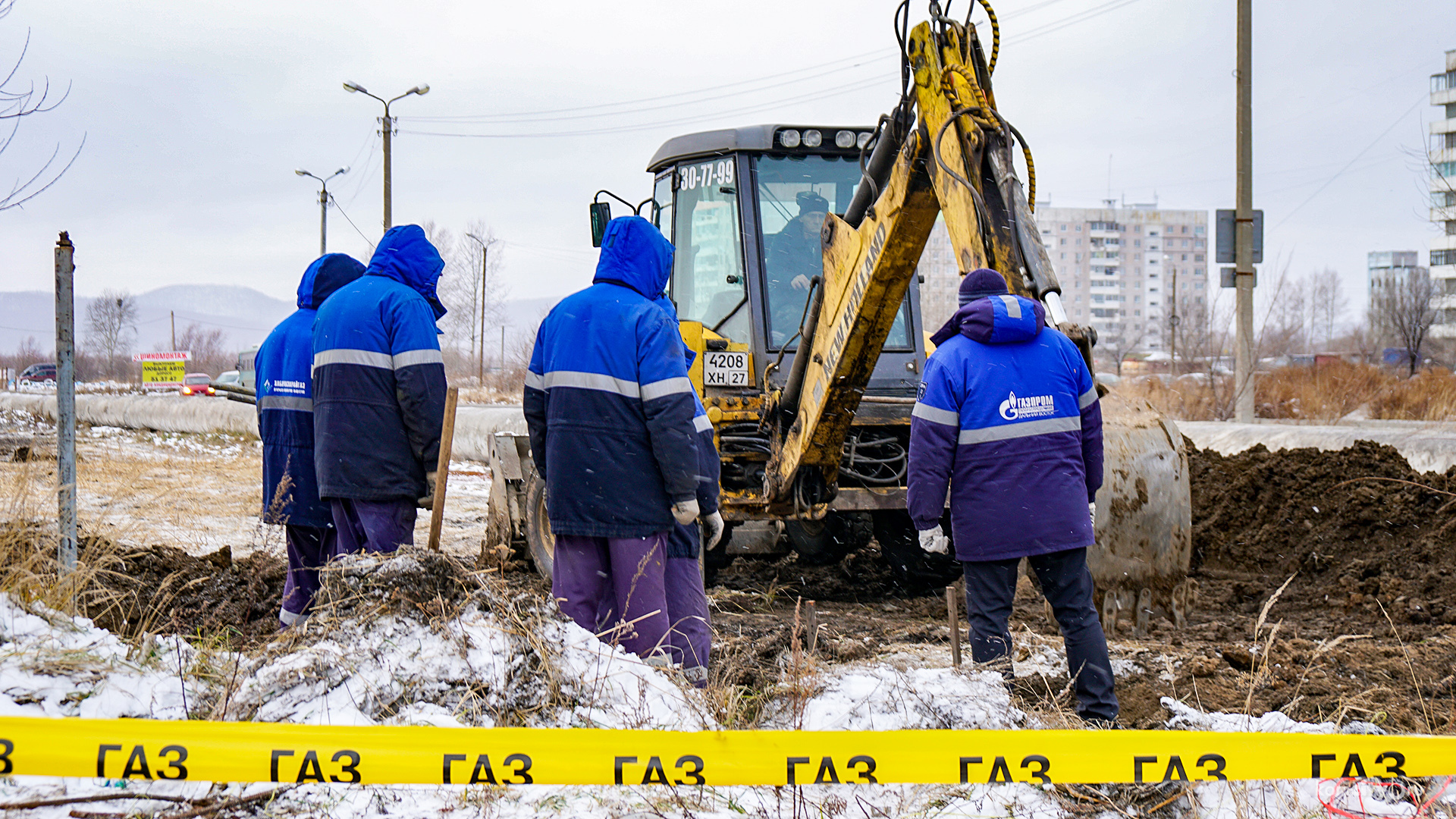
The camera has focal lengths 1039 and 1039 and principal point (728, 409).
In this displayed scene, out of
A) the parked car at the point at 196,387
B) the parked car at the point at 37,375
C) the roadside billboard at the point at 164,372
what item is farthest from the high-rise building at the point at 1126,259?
the parked car at the point at 37,375

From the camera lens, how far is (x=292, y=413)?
4609 millimetres

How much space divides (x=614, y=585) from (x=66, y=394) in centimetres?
214

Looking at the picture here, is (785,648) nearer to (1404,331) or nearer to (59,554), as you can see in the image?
(59,554)

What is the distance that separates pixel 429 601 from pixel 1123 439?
2.96m

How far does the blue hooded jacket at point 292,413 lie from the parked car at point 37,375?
49371 millimetres

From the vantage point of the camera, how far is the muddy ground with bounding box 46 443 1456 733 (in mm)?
3832

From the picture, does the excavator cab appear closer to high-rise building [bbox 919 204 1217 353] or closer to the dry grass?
the dry grass

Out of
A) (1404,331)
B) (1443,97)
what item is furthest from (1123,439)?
(1443,97)

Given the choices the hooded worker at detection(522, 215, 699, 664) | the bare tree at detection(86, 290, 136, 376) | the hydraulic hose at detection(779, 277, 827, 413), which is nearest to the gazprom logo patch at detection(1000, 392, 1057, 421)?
the hooded worker at detection(522, 215, 699, 664)

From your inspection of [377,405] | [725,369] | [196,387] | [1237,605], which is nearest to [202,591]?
[377,405]

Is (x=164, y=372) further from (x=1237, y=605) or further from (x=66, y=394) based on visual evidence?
(x=1237, y=605)

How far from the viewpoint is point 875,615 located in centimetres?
624

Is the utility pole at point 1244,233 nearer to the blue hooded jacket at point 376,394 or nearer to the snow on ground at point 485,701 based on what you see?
the snow on ground at point 485,701

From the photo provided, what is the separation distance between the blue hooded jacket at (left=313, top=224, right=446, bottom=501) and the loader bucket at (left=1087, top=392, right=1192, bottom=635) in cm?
282
